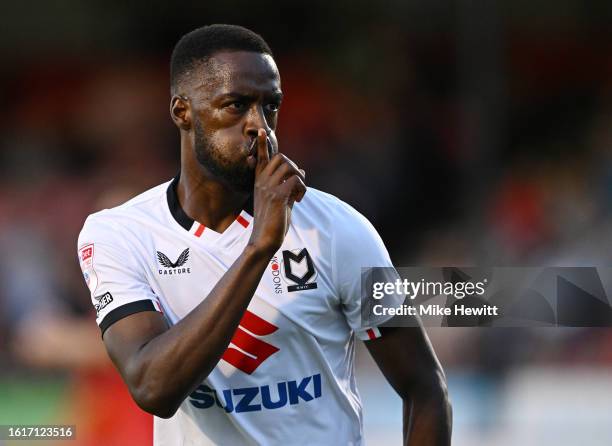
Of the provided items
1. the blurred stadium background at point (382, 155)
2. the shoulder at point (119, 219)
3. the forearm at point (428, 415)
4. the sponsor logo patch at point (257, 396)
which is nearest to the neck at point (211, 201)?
the shoulder at point (119, 219)

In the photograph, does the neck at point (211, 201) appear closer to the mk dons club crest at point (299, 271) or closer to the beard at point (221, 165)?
the beard at point (221, 165)

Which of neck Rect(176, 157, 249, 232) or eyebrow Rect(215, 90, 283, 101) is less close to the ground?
eyebrow Rect(215, 90, 283, 101)

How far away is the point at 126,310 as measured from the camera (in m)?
2.87

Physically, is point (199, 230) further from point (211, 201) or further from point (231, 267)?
point (231, 267)

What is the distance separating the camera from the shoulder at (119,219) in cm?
307

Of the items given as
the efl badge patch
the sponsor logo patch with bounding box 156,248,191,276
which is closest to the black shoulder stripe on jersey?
the sponsor logo patch with bounding box 156,248,191,276

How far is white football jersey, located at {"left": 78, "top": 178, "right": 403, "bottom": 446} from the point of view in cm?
298

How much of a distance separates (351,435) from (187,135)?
3.35ft

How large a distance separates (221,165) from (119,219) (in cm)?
37

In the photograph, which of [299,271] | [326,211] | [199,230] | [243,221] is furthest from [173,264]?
[326,211]

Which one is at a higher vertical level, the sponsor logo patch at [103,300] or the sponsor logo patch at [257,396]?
the sponsor logo patch at [103,300]

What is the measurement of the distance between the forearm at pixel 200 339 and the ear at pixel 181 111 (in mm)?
659

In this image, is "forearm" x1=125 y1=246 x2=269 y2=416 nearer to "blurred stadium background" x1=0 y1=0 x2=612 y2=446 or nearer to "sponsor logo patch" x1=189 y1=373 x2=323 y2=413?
"sponsor logo patch" x1=189 y1=373 x2=323 y2=413

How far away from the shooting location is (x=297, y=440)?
3.01m
